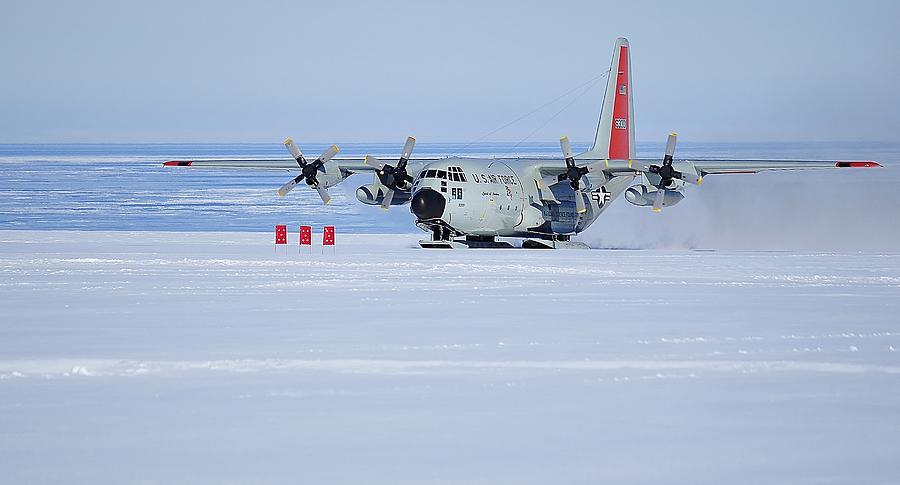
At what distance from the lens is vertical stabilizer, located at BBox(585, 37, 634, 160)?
36.2 meters

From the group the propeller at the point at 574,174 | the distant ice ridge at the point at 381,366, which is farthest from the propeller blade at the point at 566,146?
the distant ice ridge at the point at 381,366

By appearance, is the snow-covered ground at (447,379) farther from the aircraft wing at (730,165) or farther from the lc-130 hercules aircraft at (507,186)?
the aircraft wing at (730,165)

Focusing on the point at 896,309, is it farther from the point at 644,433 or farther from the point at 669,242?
the point at 669,242

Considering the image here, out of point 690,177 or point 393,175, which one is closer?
point 690,177

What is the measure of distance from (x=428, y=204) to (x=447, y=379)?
725 inches

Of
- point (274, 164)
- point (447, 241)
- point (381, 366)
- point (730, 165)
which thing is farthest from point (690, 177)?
point (381, 366)

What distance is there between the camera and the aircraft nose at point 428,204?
29500 mm

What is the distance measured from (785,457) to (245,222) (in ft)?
127

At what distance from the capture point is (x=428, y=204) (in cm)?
2950

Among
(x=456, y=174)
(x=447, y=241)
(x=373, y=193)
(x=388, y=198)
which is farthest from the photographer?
(x=373, y=193)

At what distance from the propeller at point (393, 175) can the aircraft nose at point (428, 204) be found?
2966mm

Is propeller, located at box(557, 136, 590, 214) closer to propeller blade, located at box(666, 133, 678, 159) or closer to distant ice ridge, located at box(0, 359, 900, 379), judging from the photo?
propeller blade, located at box(666, 133, 678, 159)

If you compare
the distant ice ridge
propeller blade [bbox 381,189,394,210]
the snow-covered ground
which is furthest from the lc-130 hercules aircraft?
the distant ice ridge

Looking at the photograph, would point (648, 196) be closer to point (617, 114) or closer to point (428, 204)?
point (617, 114)
